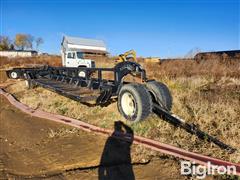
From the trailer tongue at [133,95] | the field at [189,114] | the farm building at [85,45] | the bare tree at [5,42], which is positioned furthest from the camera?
the bare tree at [5,42]

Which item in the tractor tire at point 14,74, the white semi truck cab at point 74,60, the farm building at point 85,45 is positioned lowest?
the tractor tire at point 14,74

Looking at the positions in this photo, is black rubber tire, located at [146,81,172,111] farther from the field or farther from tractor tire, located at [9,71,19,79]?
tractor tire, located at [9,71,19,79]

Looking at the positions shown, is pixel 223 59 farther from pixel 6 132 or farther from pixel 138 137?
pixel 6 132

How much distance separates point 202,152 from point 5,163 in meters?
2.79

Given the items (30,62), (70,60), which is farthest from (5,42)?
(70,60)

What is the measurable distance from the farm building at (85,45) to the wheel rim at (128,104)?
2842 cm

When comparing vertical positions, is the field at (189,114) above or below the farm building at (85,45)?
below

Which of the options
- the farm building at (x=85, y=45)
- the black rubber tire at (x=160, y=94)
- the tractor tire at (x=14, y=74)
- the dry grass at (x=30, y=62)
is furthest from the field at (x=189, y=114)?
the farm building at (x=85, y=45)

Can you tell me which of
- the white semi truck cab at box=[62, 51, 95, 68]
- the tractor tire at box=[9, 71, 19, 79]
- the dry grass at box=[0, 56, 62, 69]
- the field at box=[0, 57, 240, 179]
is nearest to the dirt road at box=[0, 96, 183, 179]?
the field at box=[0, 57, 240, 179]

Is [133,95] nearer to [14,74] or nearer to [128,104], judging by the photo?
[128,104]

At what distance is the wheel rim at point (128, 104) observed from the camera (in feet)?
16.7

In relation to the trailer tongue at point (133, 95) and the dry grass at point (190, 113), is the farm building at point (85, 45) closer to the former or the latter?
the dry grass at point (190, 113)

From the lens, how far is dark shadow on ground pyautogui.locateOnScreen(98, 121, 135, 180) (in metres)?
3.09

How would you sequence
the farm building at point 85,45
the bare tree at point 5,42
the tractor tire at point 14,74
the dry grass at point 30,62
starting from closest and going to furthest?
the tractor tire at point 14,74
the dry grass at point 30,62
the farm building at point 85,45
the bare tree at point 5,42
